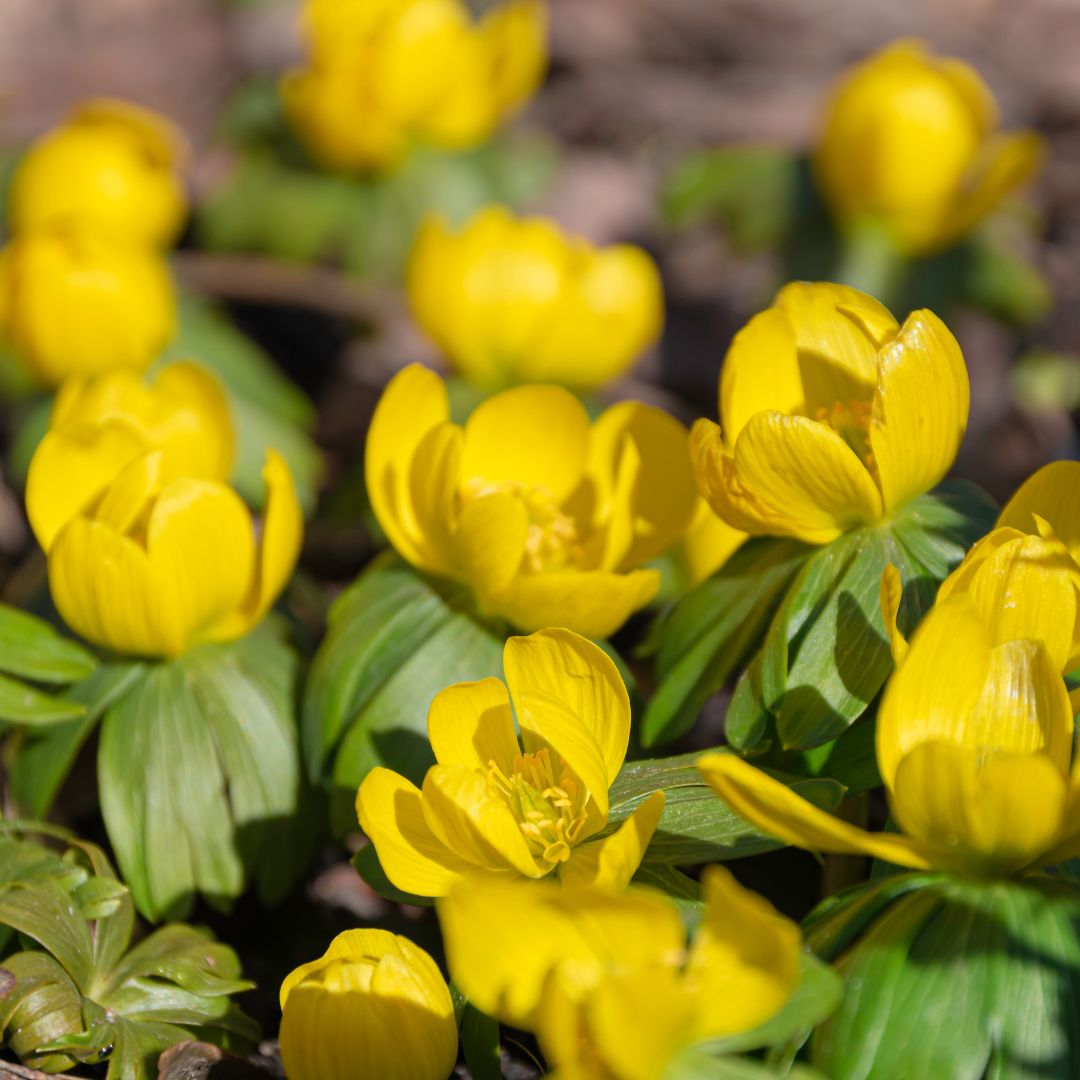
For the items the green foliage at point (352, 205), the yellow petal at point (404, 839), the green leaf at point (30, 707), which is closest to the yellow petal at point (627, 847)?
the yellow petal at point (404, 839)

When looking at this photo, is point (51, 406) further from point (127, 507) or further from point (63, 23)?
point (63, 23)

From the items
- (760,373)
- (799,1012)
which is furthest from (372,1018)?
(760,373)

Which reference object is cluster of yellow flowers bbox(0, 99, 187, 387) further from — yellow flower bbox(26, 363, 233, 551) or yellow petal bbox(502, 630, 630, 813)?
yellow petal bbox(502, 630, 630, 813)

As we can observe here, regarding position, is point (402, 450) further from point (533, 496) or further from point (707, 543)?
point (707, 543)

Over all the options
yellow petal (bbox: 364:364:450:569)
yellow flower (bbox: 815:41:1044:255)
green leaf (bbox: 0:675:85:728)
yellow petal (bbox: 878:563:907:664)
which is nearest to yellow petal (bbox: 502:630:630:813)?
yellow petal (bbox: 878:563:907:664)

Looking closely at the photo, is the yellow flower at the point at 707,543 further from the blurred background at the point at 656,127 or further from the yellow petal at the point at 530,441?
the blurred background at the point at 656,127

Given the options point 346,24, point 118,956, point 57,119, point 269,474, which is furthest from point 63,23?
point 118,956
